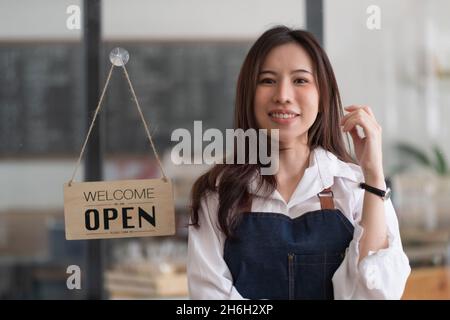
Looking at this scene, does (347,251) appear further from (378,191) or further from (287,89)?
(287,89)

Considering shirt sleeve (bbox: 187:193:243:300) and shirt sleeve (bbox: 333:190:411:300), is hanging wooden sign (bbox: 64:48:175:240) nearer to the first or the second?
shirt sleeve (bbox: 187:193:243:300)

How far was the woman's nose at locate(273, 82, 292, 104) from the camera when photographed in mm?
1144

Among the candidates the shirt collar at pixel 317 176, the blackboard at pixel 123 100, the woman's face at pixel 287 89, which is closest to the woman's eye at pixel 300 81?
the woman's face at pixel 287 89

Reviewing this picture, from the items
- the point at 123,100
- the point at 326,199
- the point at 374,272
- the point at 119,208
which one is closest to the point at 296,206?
the point at 326,199

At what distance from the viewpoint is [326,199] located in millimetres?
1161

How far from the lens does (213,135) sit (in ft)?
4.40

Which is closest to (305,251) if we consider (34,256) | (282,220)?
(282,220)

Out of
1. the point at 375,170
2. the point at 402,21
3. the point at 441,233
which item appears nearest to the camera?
the point at 375,170

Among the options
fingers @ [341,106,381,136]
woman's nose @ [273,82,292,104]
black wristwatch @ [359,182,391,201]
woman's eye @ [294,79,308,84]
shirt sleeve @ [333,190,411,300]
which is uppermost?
woman's eye @ [294,79,308,84]

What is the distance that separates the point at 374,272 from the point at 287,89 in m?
A: 0.28

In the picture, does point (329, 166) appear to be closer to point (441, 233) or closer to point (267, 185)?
point (267, 185)

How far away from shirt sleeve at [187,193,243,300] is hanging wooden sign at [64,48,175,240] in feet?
0.29

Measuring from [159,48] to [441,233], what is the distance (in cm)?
136

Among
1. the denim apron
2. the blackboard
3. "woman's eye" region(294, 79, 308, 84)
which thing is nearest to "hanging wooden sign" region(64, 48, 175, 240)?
the denim apron
